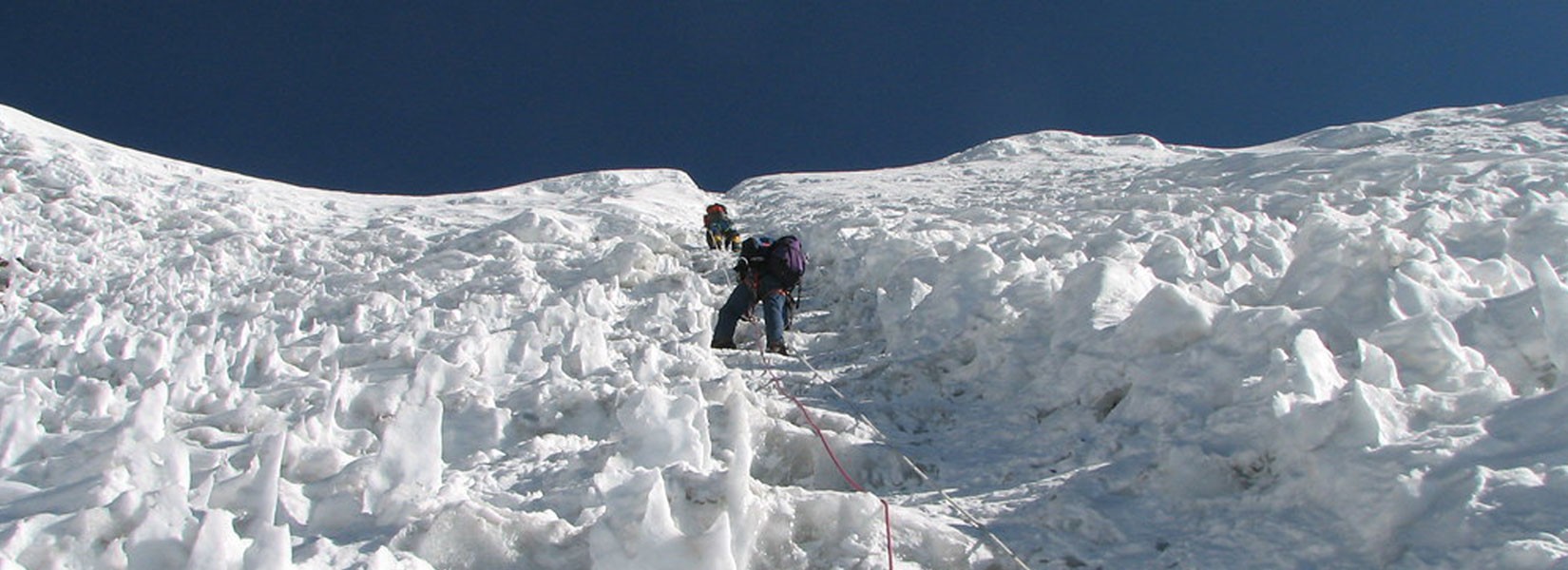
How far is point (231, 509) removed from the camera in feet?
12.4

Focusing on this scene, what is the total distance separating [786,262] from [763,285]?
13.6 inches

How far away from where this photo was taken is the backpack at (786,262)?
8734 mm

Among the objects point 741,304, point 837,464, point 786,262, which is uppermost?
point 786,262

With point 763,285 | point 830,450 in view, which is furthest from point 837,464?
point 763,285

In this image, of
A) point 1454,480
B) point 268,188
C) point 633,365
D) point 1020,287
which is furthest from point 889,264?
point 268,188

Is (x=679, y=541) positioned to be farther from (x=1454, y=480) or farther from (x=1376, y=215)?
(x=1376, y=215)

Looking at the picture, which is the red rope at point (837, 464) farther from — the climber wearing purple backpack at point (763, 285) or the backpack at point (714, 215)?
the backpack at point (714, 215)

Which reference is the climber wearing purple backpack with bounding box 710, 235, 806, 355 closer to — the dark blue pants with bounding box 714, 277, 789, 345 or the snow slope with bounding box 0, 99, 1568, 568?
the dark blue pants with bounding box 714, 277, 789, 345

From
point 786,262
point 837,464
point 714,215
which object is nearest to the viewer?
point 837,464

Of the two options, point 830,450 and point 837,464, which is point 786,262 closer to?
point 830,450

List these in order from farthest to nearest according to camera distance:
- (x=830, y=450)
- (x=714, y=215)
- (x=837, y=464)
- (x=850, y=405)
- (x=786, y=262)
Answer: (x=714, y=215) → (x=786, y=262) → (x=850, y=405) → (x=830, y=450) → (x=837, y=464)

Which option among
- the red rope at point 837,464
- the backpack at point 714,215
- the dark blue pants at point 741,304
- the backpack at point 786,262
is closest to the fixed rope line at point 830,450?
the red rope at point 837,464

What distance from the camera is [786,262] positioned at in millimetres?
8781

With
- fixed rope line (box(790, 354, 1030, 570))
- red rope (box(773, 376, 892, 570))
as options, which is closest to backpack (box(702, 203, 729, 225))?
fixed rope line (box(790, 354, 1030, 570))
